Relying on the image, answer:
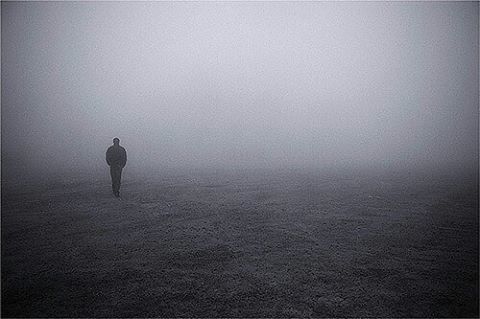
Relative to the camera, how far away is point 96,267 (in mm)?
4699

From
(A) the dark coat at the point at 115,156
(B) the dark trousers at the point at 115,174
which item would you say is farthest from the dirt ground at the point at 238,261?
(A) the dark coat at the point at 115,156

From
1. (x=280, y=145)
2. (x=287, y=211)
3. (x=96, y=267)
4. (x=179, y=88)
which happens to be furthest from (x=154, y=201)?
(x=179, y=88)

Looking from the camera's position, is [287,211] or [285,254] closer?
[285,254]

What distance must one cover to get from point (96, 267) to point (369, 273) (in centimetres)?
503

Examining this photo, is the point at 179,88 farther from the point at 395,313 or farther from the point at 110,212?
the point at 395,313

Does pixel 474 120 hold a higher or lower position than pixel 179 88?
lower

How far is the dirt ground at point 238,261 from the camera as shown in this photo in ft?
11.6

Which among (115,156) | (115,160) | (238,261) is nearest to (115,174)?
(115,160)

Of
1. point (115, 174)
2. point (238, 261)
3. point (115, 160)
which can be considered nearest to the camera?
point (238, 261)

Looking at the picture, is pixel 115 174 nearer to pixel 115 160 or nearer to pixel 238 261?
pixel 115 160

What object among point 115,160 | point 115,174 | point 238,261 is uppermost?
point 115,160

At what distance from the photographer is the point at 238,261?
5.04 m

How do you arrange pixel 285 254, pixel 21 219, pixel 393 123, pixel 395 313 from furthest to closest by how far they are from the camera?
pixel 393 123, pixel 21 219, pixel 285 254, pixel 395 313

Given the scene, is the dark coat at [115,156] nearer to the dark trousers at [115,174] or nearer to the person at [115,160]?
the person at [115,160]
